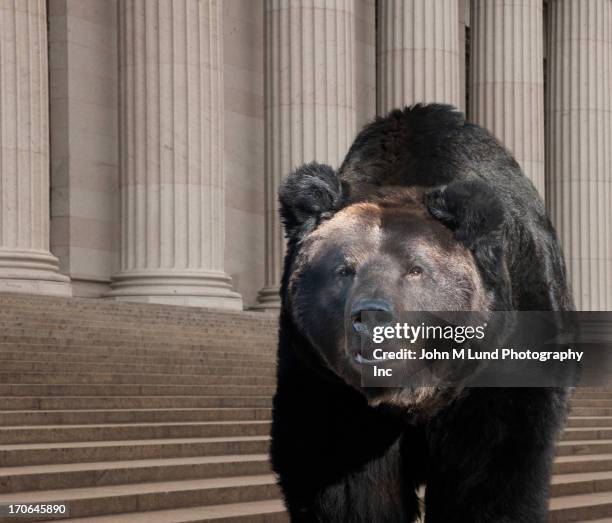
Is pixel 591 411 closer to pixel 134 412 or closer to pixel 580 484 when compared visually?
pixel 580 484

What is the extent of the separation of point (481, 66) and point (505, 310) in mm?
33584

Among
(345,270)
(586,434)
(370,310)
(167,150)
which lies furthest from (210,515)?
(167,150)

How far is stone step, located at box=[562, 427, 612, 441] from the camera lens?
19125mm

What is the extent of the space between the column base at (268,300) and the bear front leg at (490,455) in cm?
2668

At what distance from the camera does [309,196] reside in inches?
201

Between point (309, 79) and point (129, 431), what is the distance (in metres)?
17.5

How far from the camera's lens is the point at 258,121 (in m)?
36.7

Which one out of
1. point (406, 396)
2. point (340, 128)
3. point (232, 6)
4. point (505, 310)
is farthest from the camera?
point (232, 6)

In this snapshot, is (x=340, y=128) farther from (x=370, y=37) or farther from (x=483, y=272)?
(x=483, y=272)

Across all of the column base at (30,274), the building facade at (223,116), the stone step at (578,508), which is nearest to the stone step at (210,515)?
the stone step at (578,508)

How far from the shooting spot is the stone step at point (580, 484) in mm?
14461

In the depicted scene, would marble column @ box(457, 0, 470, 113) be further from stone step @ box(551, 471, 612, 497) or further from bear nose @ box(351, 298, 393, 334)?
bear nose @ box(351, 298, 393, 334)

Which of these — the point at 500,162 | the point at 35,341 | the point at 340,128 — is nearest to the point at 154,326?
the point at 35,341

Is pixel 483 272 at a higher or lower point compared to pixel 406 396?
higher
